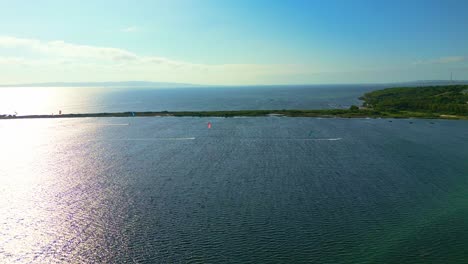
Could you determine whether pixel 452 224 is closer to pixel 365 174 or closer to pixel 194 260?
pixel 365 174

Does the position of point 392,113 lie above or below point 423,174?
above

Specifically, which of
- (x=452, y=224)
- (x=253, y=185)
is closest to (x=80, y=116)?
(x=253, y=185)

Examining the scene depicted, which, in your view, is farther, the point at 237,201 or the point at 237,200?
the point at 237,200
